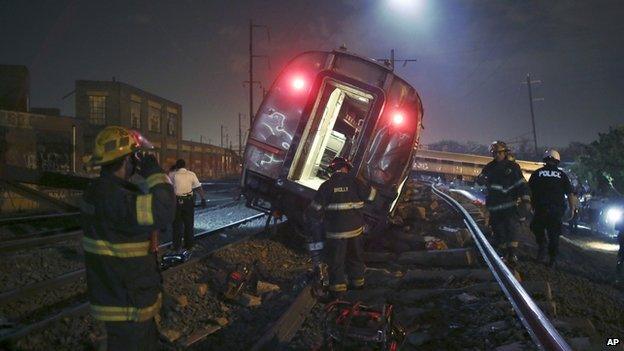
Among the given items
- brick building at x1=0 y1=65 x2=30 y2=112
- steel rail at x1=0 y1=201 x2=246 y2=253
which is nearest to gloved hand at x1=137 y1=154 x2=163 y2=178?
steel rail at x1=0 y1=201 x2=246 y2=253

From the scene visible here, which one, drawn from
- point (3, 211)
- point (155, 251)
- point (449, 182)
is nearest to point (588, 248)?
point (155, 251)

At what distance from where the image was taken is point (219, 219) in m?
14.4

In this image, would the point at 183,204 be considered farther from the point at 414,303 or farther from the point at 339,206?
the point at 414,303

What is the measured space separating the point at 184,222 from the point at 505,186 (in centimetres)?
534

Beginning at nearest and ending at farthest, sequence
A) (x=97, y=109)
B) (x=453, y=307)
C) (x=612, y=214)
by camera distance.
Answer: (x=453, y=307), (x=612, y=214), (x=97, y=109)

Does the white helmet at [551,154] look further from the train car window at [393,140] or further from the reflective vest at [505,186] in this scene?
the train car window at [393,140]

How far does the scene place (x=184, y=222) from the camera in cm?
841

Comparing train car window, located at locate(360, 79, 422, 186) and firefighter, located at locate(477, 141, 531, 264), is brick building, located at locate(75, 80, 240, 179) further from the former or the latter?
firefighter, located at locate(477, 141, 531, 264)

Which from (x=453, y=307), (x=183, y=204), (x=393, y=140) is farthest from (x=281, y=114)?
(x=453, y=307)

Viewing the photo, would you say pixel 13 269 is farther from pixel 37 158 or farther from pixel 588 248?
pixel 37 158

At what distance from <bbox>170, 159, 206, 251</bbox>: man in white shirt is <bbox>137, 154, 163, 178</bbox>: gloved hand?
18.3 feet

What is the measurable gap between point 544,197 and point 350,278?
139 inches

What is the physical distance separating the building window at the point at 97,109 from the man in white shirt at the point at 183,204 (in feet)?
113

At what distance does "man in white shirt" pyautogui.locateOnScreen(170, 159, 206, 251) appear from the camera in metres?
8.24
